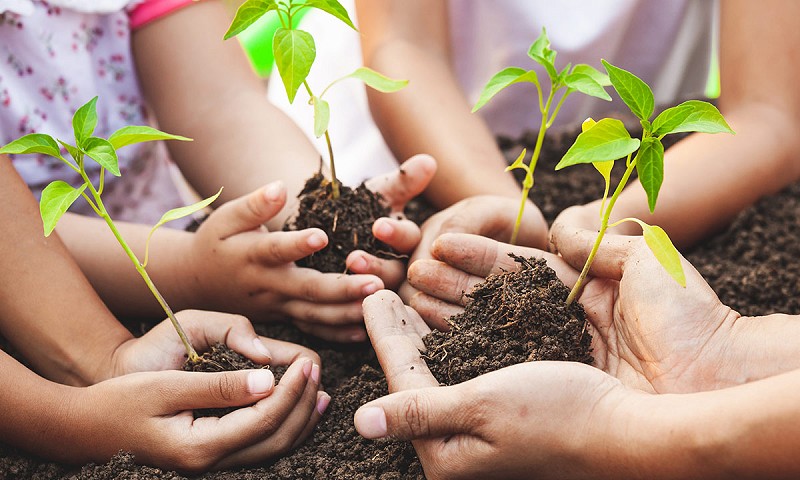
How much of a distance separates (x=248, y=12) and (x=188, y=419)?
0.55m

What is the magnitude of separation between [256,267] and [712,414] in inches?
29.2

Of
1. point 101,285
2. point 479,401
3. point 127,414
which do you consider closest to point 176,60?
point 101,285

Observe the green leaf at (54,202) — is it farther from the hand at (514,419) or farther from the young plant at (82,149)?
the hand at (514,419)

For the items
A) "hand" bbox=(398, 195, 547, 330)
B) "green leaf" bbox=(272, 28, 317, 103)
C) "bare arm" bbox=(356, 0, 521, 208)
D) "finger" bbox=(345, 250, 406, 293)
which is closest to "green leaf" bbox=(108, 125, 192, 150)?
"green leaf" bbox=(272, 28, 317, 103)

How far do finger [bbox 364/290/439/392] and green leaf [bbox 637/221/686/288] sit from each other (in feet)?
1.05

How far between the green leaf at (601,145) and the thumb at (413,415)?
292mm

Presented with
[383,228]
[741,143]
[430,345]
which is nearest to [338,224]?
[383,228]

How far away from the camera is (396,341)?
39.4 inches

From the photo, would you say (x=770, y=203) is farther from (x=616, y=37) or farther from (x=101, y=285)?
(x=101, y=285)

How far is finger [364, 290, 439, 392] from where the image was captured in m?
0.95

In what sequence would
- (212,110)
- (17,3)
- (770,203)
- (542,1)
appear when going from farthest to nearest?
(542,1)
(212,110)
(770,203)
(17,3)

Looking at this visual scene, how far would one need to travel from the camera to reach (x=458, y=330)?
1016 millimetres

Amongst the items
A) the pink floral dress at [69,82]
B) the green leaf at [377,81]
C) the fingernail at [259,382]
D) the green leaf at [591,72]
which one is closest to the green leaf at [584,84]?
the green leaf at [591,72]

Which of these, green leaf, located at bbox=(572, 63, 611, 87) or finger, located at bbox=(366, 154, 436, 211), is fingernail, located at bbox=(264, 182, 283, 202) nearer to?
finger, located at bbox=(366, 154, 436, 211)
